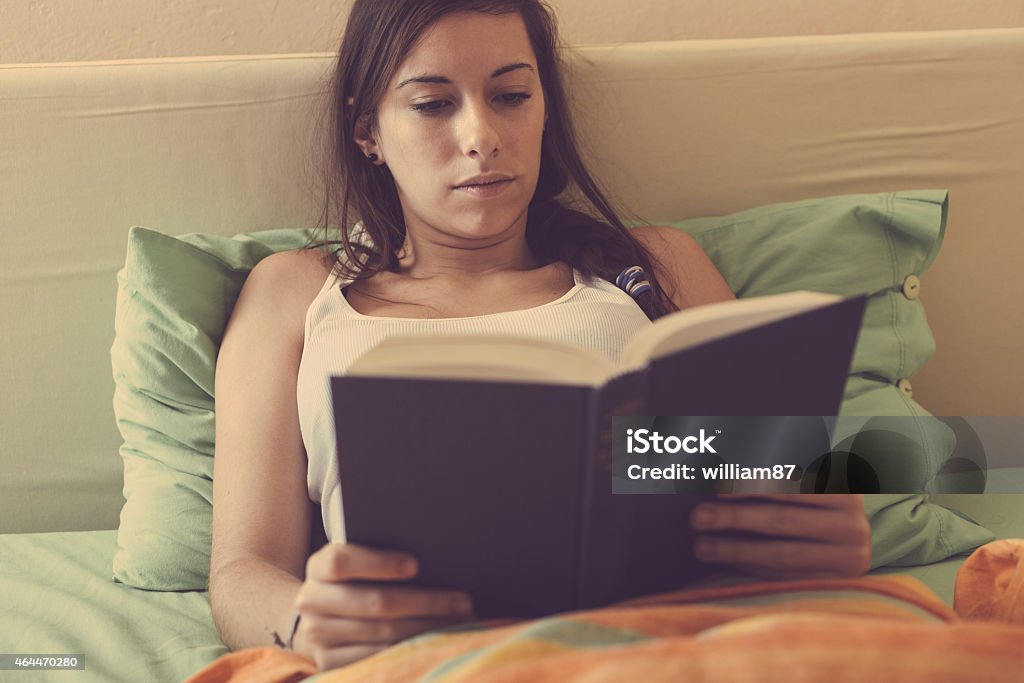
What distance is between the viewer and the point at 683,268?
4.07 ft

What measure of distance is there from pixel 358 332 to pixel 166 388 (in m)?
0.29

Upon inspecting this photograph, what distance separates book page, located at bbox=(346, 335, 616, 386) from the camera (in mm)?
607

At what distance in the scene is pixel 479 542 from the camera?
682 mm

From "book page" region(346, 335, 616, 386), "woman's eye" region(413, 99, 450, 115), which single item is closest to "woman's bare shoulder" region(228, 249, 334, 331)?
"woman's eye" region(413, 99, 450, 115)

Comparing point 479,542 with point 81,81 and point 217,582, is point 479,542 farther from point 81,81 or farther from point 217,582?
point 81,81

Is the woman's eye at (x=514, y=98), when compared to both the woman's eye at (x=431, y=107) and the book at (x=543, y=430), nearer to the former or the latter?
the woman's eye at (x=431, y=107)

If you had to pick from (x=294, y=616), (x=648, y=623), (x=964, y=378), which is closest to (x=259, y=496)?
(x=294, y=616)

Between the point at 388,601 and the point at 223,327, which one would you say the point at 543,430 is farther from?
the point at 223,327

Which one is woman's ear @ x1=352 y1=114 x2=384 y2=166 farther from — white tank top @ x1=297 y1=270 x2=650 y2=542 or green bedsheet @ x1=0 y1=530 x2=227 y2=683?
green bedsheet @ x1=0 y1=530 x2=227 y2=683

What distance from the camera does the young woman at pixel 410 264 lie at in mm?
1017

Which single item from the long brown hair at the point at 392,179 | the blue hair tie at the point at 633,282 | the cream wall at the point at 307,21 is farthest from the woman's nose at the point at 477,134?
the cream wall at the point at 307,21

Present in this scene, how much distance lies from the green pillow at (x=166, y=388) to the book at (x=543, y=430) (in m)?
0.54

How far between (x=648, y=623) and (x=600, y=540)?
65 mm

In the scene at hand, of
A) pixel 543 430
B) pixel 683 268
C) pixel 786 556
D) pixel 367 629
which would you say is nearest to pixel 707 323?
pixel 543 430
